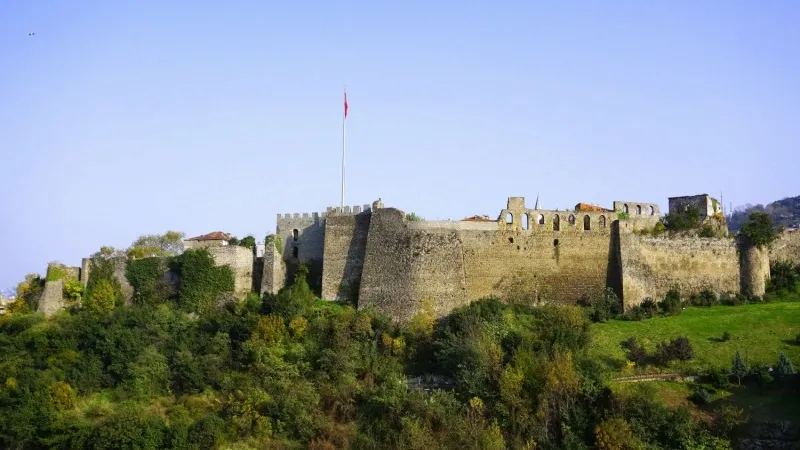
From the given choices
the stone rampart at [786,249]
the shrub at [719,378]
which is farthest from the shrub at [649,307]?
the stone rampart at [786,249]

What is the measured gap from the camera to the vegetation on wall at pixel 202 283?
150 ft

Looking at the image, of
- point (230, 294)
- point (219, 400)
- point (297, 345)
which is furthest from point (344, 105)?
point (219, 400)

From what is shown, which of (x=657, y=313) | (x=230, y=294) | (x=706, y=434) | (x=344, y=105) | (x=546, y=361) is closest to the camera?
(x=706, y=434)

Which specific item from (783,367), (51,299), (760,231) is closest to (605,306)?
(783,367)

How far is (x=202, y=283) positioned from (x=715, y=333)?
22108 mm

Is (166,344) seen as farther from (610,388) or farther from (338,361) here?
(610,388)

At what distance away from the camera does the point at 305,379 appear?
38.7m

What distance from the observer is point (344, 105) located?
48.9 metres

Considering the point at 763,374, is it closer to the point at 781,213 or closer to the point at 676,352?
the point at 676,352

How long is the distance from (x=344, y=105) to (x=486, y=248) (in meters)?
11.0

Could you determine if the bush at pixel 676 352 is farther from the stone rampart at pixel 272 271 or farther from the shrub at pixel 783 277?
the stone rampart at pixel 272 271

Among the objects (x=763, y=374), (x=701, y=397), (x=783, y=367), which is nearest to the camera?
(x=701, y=397)

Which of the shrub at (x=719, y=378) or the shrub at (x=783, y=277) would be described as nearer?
the shrub at (x=719, y=378)

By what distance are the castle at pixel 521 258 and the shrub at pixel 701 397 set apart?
7.34 meters
